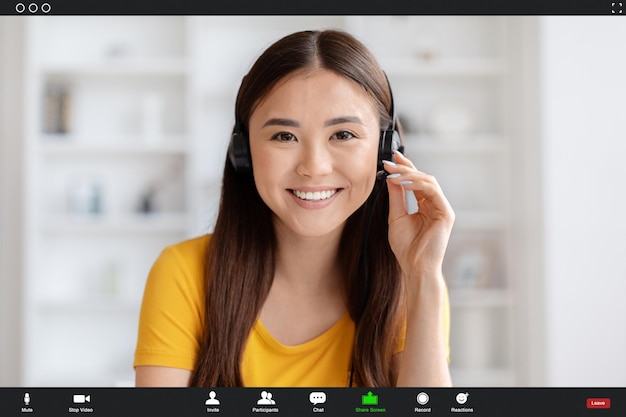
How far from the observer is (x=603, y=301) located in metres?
2.40

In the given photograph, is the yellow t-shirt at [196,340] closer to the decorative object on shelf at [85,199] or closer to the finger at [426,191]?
the finger at [426,191]

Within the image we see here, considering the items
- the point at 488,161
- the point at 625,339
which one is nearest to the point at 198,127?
the point at 488,161

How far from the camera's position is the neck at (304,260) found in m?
1.14

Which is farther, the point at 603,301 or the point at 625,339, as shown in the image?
the point at 603,301

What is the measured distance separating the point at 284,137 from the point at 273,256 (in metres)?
0.29

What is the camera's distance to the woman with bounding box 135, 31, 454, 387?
93 centimetres

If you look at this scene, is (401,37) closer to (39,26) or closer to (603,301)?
(603,301)

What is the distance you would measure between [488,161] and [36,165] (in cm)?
214

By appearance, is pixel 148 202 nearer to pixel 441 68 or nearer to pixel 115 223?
pixel 115 223

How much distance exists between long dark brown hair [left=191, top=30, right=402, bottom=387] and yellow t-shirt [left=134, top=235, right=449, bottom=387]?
24 mm
